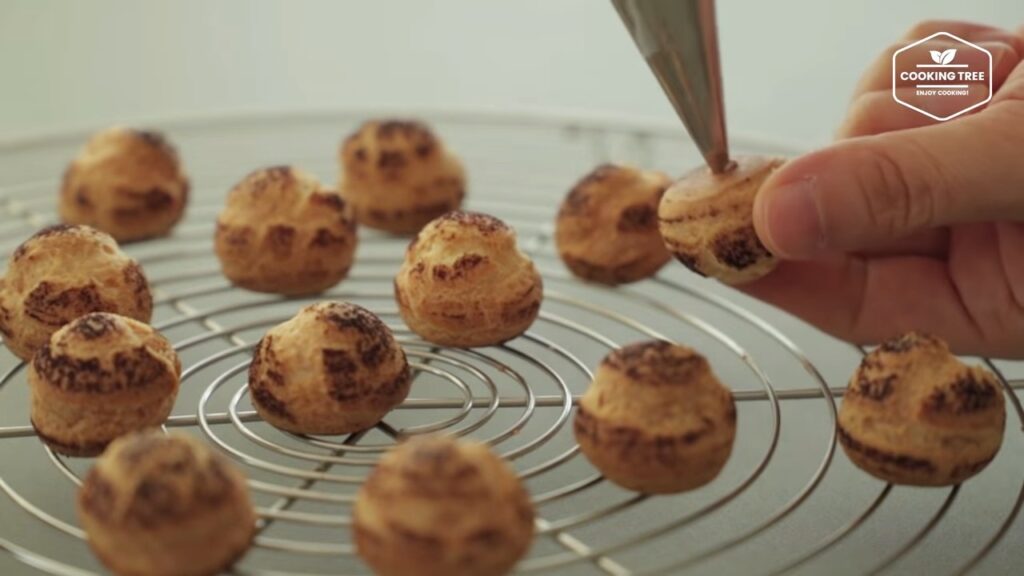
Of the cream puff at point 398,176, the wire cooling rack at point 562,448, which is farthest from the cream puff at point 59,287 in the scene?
the cream puff at point 398,176

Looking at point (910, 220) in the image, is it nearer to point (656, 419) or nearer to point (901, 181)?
point (901, 181)

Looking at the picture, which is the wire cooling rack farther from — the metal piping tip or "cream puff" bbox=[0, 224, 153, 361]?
the metal piping tip

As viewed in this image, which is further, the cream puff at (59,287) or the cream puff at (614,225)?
the cream puff at (614,225)

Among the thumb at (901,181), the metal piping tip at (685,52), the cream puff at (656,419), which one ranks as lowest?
the cream puff at (656,419)

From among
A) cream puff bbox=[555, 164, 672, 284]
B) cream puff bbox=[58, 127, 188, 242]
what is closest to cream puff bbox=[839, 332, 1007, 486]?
cream puff bbox=[555, 164, 672, 284]

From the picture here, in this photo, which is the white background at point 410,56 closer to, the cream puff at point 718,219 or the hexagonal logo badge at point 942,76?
the hexagonal logo badge at point 942,76

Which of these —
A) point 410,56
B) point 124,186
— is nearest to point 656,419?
point 124,186

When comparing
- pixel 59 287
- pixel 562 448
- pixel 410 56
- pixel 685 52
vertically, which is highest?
pixel 685 52

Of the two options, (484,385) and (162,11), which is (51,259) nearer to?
(484,385)
